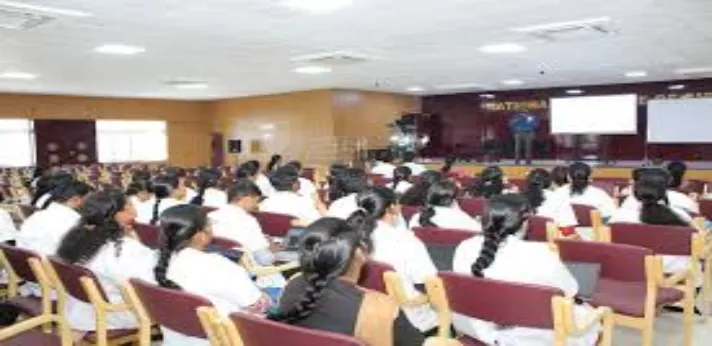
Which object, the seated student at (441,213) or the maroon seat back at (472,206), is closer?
the seated student at (441,213)

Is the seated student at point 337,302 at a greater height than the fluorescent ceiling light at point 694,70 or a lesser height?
lesser

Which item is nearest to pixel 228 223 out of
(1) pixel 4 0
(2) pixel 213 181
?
(2) pixel 213 181

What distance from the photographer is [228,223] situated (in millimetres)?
4324

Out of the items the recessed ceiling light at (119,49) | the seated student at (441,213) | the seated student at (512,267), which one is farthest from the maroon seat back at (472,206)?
the recessed ceiling light at (119,49)

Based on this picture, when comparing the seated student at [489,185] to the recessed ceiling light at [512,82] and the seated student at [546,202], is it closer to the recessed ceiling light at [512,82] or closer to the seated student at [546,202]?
the seated student at [546,202]

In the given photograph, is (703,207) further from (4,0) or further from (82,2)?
(4,0)

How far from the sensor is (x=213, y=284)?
242 centimetres

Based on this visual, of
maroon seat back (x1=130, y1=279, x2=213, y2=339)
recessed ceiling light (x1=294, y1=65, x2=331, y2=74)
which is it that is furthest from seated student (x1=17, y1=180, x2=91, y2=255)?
recessed ceiling light (x1=294, y1=65, x2=331, y2=74)

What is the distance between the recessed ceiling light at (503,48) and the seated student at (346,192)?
3.45 meters

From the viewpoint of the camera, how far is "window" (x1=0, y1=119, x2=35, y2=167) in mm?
16203

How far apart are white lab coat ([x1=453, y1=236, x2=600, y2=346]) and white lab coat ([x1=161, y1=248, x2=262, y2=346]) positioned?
3.06ft

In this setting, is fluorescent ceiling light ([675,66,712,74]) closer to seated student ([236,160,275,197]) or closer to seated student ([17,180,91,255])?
Result: seated student ([236,160,275,197])

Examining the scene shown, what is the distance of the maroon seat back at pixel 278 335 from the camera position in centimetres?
154

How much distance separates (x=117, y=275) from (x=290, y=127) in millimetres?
13992
